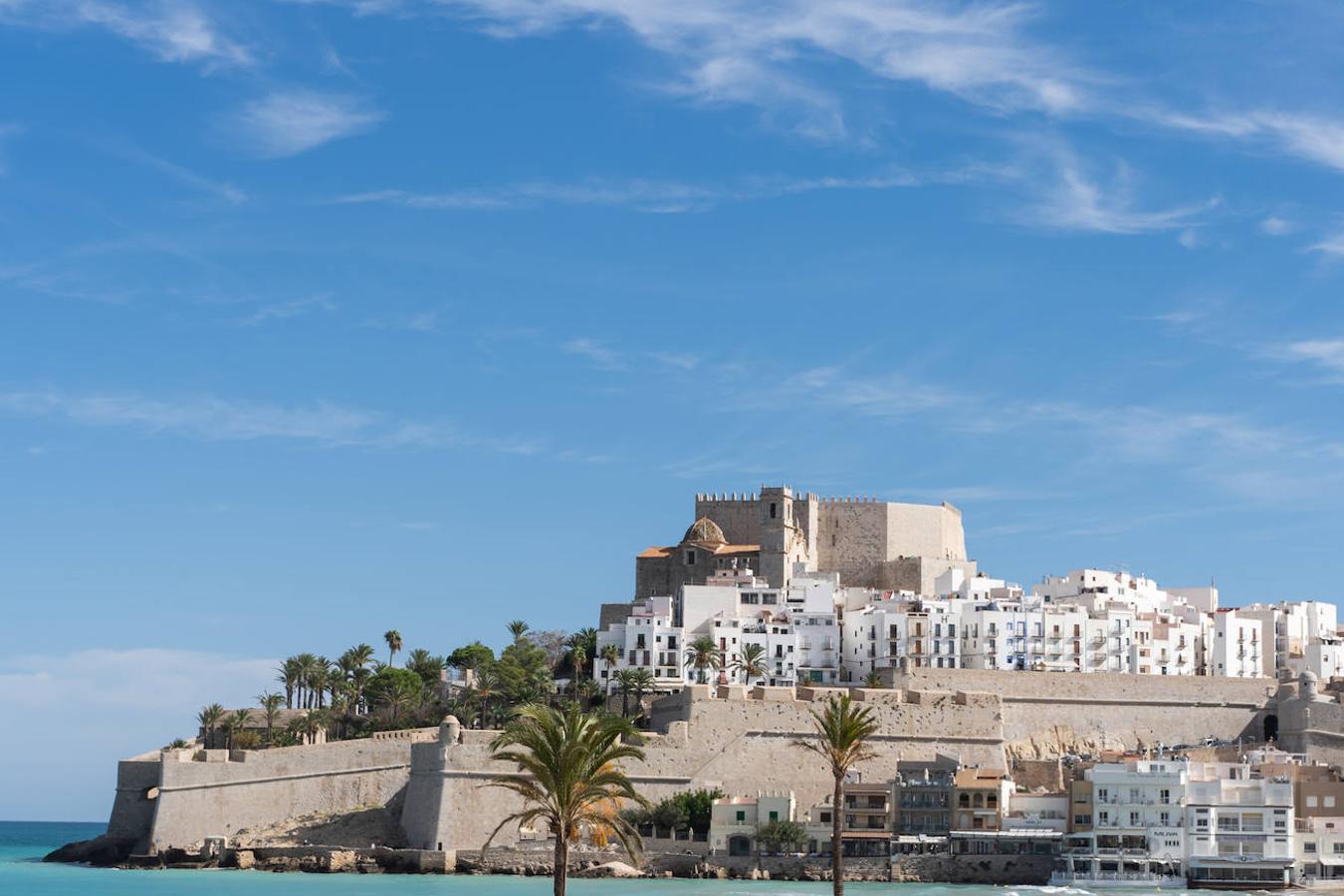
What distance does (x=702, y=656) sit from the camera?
6669 centimetres

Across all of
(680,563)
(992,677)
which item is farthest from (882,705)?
(680,563)

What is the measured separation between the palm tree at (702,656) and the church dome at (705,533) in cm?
843

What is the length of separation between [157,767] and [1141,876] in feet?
101

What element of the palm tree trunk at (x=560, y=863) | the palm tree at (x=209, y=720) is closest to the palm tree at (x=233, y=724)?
the palm tree at (x=209, y=720)

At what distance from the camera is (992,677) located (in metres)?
65.4

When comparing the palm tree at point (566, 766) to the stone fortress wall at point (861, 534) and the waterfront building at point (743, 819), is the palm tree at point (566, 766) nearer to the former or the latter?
the waterfront building at point (743, 819)

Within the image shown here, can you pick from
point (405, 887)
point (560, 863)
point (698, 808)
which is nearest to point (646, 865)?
point (698, 808)

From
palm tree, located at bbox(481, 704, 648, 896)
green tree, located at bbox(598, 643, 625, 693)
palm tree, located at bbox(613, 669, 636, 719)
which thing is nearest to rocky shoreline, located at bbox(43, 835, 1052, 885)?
palm tree, located at bbox(613, 669, 636, 719)

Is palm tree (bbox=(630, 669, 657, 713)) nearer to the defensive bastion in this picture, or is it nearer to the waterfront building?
the defensive bastion

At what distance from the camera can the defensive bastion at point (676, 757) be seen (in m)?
56.5

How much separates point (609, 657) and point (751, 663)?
5008mm

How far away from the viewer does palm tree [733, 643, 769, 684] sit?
66.6 metres

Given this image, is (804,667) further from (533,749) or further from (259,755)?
(533,749)

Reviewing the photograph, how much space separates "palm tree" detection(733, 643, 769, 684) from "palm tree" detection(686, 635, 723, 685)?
2.38 feet
